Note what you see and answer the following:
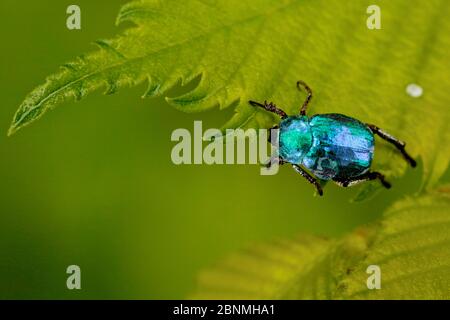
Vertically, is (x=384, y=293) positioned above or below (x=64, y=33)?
below

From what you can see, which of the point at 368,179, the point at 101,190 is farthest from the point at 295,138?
the point at 101,190

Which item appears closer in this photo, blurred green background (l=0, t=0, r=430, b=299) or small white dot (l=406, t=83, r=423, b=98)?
small white dot (l=406, t=83, r=423, b=98)

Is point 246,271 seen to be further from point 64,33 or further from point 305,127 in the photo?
point 64,33

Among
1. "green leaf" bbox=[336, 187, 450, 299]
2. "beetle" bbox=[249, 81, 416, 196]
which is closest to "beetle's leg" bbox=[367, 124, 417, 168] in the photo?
"beetle" bbox=[249, 81, 416, 196]

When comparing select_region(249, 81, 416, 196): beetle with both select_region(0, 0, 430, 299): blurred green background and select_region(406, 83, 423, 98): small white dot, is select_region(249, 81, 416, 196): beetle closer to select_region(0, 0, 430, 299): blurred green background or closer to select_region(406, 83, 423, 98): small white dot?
select_region(406, 83, 423, 98): small white dot

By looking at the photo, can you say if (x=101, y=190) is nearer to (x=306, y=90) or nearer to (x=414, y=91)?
(x=306, y=90)

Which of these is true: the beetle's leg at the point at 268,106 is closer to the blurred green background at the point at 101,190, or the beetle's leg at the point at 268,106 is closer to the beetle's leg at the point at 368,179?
the beetle's leg at the point at 368,179

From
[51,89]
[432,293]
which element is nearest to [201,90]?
[51,89]
